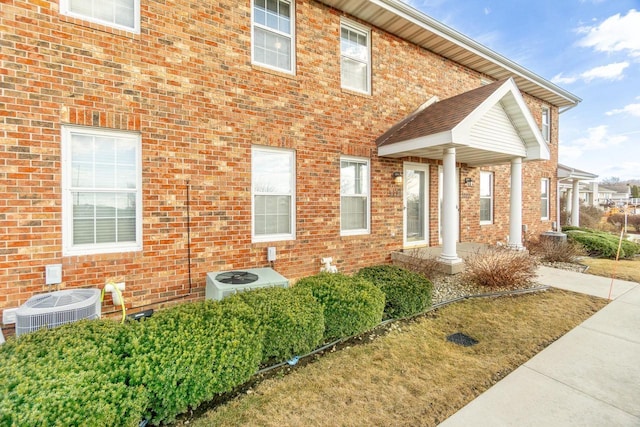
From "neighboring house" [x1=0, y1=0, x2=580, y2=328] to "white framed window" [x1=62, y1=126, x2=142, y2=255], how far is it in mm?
20

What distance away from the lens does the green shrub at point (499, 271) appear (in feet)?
20.2

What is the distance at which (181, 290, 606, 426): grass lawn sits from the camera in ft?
8.72

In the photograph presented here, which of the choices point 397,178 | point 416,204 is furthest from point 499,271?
point 397,178

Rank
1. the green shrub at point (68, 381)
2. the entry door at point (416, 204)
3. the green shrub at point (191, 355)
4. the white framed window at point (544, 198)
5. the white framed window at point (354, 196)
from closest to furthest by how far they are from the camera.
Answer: the green shrub at point (68, 381) → the green shrub at point (191, 355) → the white framed window at point (354, 196) → the entry door at point (416, 204) → the white framed window at point (544, 198)

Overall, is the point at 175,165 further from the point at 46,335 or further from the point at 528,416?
the point at 528,416

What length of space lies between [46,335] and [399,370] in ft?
11.9

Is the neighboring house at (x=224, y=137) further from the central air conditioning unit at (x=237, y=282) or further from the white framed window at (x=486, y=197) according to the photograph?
the white framed window at (x=486, y=197)

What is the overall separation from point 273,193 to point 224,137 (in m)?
1.42

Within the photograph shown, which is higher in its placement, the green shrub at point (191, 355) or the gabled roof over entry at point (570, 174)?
the gabled roof over entry at point (570, 174)

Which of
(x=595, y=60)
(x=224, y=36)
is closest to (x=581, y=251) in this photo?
(x=224, y=36)

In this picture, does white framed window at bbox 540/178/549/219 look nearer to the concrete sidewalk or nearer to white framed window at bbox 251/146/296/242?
the concrete sidewalk

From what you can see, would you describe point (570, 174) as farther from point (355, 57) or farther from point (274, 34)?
point (274, 34)

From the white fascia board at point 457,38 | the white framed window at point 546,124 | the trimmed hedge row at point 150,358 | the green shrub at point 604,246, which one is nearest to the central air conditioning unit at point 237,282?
the trimmed hedge row at point 150,358

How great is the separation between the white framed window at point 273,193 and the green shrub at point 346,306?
192 centimetres
